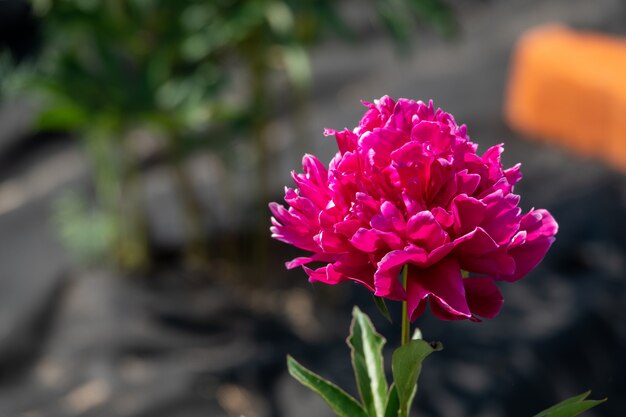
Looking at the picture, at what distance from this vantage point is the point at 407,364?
1.70ft

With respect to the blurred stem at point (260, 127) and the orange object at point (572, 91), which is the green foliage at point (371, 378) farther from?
the orange object at point (572, 91)

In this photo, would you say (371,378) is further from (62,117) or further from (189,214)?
(189,214)

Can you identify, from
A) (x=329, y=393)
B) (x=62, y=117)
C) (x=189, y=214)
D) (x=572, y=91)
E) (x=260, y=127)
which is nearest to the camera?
(x=329, y=393)

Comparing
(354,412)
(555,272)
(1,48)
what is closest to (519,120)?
(555,272)

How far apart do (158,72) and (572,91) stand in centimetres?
138

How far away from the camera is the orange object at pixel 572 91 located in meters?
2.66

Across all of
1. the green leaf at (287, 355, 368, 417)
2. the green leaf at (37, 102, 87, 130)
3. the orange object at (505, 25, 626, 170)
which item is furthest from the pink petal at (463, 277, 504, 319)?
the orange object at (505, 25, 626, 170)

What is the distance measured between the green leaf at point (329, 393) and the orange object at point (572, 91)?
2.20 metres

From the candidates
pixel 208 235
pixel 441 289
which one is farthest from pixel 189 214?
pixel 441 289

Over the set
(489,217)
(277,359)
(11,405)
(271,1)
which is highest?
(271,1)

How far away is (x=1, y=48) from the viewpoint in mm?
2695

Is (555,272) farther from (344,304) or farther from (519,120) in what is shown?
(519,120)

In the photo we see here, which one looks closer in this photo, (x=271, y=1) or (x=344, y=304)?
(x=271, y=1)

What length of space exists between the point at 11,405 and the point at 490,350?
0.98 m
